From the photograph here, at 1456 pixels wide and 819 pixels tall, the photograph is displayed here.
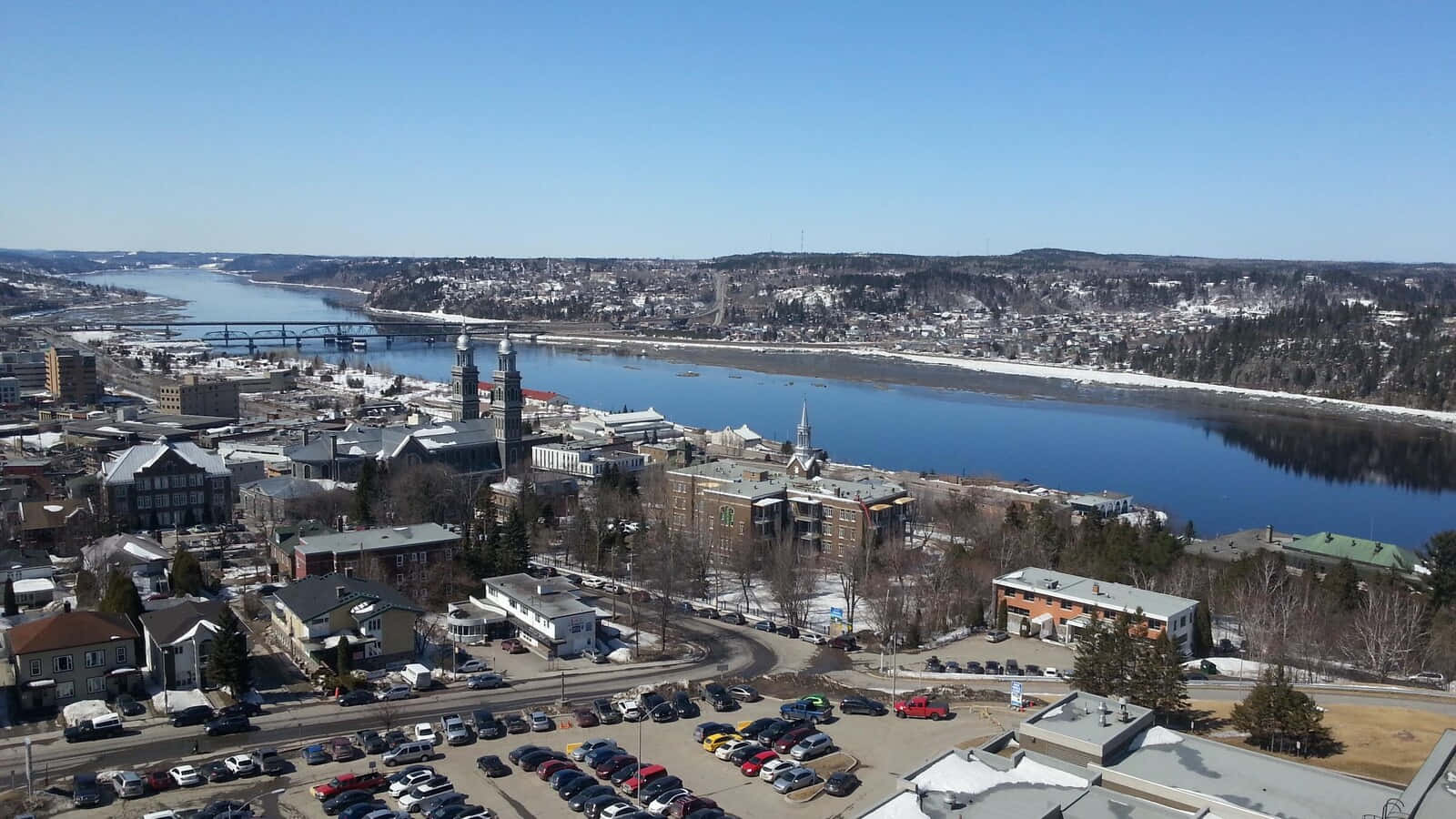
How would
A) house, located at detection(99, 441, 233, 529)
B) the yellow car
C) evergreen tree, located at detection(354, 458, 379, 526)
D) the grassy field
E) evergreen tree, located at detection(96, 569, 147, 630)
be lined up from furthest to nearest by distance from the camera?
house, located at detection(99, 441, 233, 529)
evergreen tree, located at detection(354, 458, 379, 526)
evergreen tree, located at detection(96, 569, 147, 630)
the yellow car
the grassy field

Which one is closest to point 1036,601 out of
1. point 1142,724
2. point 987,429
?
point 1142,724

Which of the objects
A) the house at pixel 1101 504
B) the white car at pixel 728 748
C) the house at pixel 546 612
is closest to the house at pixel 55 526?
the house at pixel 546 612

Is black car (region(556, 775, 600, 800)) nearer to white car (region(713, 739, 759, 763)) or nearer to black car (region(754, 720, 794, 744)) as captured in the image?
white car (region(713, 739, 759, 763))

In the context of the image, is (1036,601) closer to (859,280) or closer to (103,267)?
(859,280)

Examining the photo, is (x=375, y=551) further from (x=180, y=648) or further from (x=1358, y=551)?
(x=1358, y=551)

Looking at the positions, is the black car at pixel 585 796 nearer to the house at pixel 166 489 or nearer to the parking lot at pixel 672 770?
the parking lot at pixel 672 770

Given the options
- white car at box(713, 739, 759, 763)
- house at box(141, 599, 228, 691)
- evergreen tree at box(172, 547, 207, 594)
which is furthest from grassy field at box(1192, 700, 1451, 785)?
evergreen tree at box(172, 547, 207, 594)

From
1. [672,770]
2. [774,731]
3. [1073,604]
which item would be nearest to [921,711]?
[774,731]
